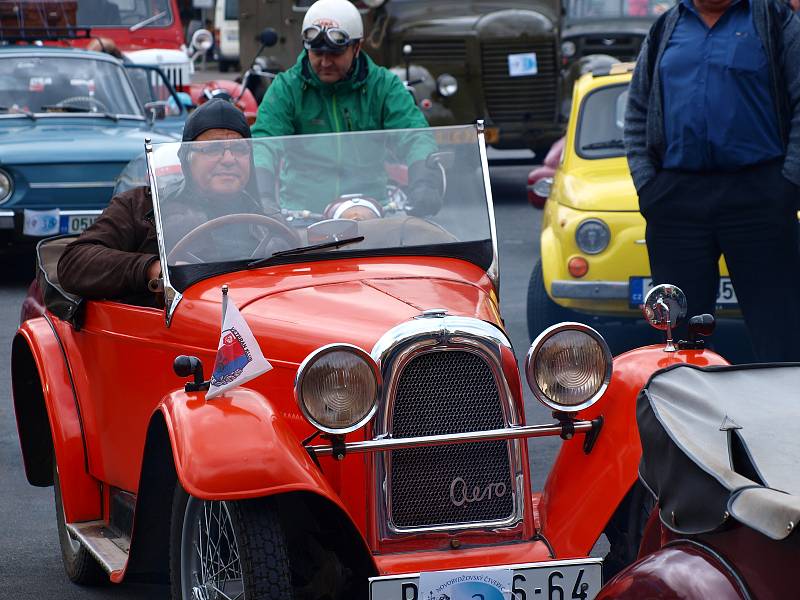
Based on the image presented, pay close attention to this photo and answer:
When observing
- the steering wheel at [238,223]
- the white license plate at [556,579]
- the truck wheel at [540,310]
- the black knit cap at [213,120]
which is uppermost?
the black knit cap at [213,120]

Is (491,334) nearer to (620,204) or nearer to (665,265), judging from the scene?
(665,265)

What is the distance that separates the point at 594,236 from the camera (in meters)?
8.52

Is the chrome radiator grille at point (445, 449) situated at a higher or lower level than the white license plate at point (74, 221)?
higher

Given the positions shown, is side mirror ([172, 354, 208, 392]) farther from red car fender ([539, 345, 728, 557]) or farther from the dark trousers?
the dark trousers

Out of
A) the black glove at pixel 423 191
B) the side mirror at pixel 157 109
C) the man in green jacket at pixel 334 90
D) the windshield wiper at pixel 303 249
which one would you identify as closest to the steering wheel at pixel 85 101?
the side mirror at pixel 157 109

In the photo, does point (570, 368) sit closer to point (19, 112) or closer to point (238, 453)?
point (238, 453)

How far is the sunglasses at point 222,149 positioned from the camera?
4.74m

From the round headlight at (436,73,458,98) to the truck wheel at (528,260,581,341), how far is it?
6844 millimetres

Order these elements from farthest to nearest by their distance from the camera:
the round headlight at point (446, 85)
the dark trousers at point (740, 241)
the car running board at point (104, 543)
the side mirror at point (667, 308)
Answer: the round headlight at point (446, 85), the dark trousers at point (740, 241), the car running board at point (104, 543), the side mirror at point (667, 308)

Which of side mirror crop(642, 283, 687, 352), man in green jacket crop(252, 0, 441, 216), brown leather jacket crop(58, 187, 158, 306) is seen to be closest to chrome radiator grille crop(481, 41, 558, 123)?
man in green jacket crop(252, 0, 441, 216)

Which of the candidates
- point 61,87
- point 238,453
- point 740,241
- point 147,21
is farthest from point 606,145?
point 147,21

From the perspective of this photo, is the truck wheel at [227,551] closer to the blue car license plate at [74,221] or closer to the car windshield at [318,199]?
the car windshield at [318,199]

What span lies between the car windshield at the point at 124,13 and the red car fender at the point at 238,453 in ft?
44.1

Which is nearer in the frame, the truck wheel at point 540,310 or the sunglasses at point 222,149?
the sunglasses at point 222,149
